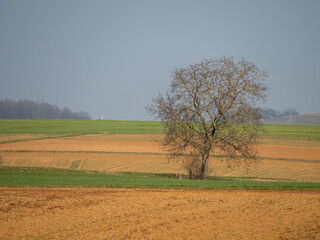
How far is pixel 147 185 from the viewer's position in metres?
23.7

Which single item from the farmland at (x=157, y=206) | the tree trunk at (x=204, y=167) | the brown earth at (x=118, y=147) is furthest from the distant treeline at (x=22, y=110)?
the tree trunk at (x=204, y=167)

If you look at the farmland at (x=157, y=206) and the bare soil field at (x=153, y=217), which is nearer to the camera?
the bare soil field at (x=153, y=217)

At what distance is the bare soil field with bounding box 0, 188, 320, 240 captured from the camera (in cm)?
1285

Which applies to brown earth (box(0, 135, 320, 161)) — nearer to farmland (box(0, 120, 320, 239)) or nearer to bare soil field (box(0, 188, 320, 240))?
farmland (box(0, 120, 320, 239))

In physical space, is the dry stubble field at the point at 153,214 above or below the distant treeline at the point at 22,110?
below

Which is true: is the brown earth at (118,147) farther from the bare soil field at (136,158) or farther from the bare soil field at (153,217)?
the bare soil field at (153,217)

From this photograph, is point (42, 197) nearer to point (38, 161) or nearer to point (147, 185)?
point (147, 185)

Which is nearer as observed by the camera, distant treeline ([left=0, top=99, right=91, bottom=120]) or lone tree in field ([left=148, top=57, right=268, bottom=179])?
lone tree in field ([left=148, top=57, right=268, bottom=179])

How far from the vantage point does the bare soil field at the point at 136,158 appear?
3875 cm

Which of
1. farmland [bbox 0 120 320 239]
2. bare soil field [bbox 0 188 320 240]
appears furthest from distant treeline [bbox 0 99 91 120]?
bare soil field [bbox 0 188 320 240]

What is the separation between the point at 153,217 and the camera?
1495 centimetres

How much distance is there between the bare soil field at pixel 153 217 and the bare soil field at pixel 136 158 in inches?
564

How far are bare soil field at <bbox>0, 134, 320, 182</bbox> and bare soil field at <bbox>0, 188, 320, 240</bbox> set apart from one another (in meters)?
14.3

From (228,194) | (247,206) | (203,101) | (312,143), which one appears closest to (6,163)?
(203,101)
